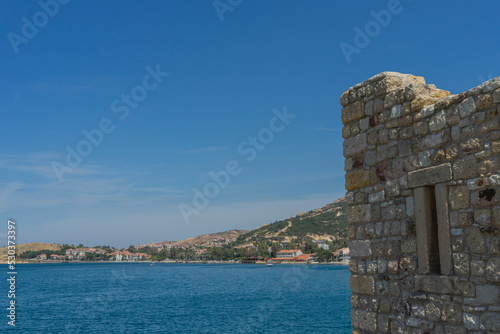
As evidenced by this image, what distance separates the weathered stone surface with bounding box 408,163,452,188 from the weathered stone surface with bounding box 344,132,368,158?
3.05ft

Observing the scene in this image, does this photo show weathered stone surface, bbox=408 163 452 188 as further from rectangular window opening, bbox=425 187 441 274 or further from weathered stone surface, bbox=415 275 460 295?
weathered stone surface, bbox=415 275 460 295

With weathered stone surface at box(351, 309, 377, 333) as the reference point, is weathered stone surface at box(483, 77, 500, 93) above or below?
above

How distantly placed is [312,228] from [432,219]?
559 ft

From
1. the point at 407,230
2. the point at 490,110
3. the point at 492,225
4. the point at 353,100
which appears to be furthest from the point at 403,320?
the point at 353,100

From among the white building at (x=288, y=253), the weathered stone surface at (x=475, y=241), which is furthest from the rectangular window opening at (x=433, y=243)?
the white building at (x=288, y=253)

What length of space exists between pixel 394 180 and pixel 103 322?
31535mm

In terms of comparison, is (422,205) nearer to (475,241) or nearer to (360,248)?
(475,241)

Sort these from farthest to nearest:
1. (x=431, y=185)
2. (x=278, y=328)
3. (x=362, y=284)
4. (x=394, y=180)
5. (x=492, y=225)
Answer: (x=278, y=328)
(x=362, y=284)
(x=394, y=180)
(x=431, y=185)
(x=492, y=225)

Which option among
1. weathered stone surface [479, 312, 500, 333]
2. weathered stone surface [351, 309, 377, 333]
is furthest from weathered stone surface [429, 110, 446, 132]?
weathered stone surface [351, 309, 377, 333]

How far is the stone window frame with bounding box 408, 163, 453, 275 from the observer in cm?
453

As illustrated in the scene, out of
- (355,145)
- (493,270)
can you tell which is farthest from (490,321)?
(355,145)

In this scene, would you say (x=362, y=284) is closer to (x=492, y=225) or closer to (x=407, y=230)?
(x=407, y=230)

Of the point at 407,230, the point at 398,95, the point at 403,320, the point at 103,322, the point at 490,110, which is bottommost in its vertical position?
the point at 103,322

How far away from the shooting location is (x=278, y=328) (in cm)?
2741
